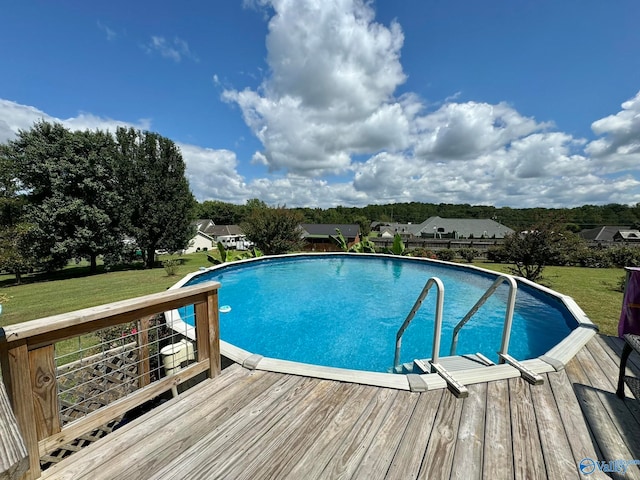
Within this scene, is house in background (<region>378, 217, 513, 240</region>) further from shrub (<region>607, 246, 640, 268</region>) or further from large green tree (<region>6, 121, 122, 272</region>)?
large green tree (<region>6, 121, 122, 272</region>)

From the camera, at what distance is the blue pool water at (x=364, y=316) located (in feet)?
18.1

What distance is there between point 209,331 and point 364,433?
5.30ft

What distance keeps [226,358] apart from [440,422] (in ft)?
7.30

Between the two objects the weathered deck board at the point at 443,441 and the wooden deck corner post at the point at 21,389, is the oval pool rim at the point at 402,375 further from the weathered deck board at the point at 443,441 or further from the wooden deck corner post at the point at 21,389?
the wooden deck corner post at the point at 21,389

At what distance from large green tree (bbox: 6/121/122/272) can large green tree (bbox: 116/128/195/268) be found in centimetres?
87

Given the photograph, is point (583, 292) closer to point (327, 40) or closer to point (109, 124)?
point (327, 40)

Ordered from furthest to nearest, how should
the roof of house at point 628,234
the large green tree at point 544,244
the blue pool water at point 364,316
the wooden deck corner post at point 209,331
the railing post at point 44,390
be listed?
the roof of house at point 628,234 < the large green tree at point 544,244 < the blue pool water at point 364,316 < the wooden deck corner post at point 209,331 < the railing post at point 44,390

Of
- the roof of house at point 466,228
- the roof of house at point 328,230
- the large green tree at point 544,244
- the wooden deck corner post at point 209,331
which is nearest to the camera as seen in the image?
the wooden deck corner post at point 209,331

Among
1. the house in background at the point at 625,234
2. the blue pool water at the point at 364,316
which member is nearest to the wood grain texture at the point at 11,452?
the blue pool water at the point at 364,316

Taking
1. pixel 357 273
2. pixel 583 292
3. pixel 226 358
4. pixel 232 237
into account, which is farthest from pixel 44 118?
pixel 232 237

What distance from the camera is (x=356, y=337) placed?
20.4 feet

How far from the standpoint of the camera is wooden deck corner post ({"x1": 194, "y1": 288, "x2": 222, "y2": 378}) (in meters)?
2.39

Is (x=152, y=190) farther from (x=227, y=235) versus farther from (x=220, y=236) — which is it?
(x=227, y=235)

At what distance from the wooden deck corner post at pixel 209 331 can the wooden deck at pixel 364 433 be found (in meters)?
0.20
